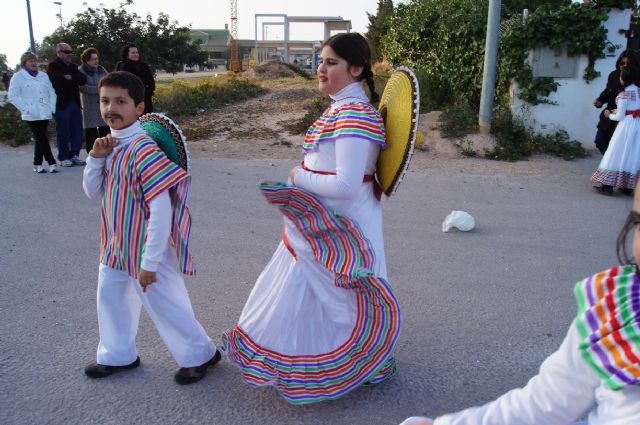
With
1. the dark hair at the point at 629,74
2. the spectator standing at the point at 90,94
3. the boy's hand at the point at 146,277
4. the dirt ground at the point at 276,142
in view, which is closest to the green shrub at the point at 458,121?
the dirt ground at the point at 276,142

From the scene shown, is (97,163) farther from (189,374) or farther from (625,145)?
(625,145)

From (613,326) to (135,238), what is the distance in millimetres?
2212

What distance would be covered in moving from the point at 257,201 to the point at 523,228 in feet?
10.1

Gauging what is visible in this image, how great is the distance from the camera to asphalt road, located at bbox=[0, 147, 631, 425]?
2.85 metres

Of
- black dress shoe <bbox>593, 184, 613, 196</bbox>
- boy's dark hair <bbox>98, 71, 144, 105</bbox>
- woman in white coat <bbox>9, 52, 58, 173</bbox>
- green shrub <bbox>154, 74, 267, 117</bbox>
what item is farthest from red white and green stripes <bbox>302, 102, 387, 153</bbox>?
green shrub <bbox>154, 74, 267, 117</bbox>

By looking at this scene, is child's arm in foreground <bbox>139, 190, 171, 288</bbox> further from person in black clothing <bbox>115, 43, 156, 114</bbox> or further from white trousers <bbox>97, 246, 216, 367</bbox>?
person in black clothing <bbox>115, 43, 156, 114</bbox>

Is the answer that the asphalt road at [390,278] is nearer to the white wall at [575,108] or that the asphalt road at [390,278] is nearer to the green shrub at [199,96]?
the white wall at [575,108]

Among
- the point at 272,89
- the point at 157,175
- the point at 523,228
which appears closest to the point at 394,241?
the point at 523,228

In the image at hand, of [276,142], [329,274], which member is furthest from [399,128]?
[276,142]

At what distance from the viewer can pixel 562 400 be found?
1333 mm

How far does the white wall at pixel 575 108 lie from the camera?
32.8 ft

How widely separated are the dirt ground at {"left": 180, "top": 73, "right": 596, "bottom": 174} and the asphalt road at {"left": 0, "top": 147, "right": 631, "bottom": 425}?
109 cm

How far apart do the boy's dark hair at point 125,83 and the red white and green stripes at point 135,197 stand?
0.81ft

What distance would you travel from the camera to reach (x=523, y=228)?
227 inches
